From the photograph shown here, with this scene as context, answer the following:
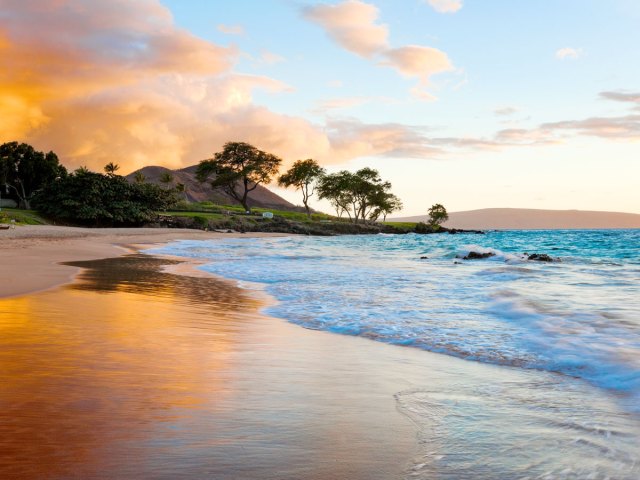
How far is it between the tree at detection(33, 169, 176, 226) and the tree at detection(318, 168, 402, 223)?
45.4m

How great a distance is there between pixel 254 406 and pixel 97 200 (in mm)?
64006

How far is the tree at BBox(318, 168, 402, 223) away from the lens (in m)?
107

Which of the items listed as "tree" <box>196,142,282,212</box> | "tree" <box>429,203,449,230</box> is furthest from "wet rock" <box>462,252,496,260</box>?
"tree" <box>429,203,449,230</box>

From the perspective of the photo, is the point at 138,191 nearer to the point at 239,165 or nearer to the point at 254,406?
the point at 239,165

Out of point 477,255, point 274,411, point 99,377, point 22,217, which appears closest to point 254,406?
point 274,411

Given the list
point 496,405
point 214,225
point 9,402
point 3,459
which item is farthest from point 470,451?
point 214,225

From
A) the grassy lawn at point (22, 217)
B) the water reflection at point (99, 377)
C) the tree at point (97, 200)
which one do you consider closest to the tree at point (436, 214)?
the tree at point (97, 200)

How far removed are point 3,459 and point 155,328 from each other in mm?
4119

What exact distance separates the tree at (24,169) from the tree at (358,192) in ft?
166

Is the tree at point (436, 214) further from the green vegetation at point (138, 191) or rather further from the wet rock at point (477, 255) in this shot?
the wet rock at point (477, 255)

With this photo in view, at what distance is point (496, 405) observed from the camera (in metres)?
4.20

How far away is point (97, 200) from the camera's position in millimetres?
61969

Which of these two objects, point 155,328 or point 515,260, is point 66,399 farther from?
point 515,260

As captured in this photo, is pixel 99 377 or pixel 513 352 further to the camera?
pixel 513 352
